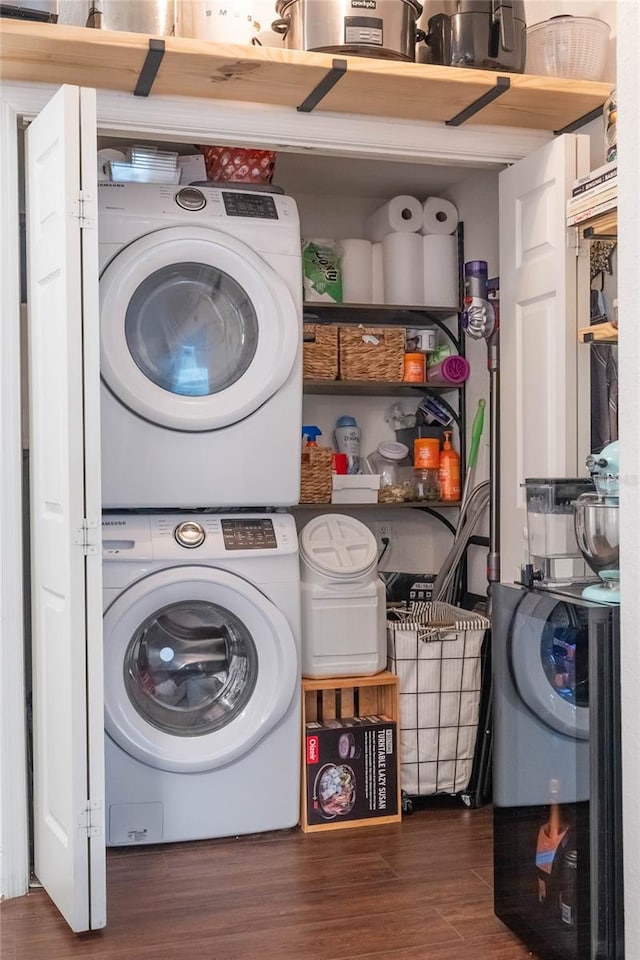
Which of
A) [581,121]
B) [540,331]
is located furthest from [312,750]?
[581,121]

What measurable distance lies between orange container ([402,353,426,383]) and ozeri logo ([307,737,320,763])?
4.94 ft

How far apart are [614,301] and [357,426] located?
1485 mm

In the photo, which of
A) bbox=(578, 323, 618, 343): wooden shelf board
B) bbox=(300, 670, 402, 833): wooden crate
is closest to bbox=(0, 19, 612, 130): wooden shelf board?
bbox=(578, 323, 618, 343): wooden shelf board

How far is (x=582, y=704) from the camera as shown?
205 cm

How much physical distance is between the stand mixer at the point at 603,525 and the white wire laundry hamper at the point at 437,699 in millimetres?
1151

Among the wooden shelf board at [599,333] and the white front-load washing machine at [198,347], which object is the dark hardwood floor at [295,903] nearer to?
the white front-load washing machine at [198,347]

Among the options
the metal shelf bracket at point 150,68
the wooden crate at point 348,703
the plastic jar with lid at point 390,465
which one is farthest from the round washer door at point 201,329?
the plastic jar with lid at point 390,465

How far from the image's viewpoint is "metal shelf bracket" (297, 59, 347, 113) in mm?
2525

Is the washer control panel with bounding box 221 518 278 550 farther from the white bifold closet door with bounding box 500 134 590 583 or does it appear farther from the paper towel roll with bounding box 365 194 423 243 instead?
the paper towel roll with bounding box 365 194 423 243

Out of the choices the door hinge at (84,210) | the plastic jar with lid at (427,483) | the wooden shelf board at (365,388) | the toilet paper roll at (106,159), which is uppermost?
the toilet paper roll at (106,159)

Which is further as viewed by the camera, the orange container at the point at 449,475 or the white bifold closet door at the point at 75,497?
the orange container at the point at 449,475

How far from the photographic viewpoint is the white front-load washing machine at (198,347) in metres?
2.88

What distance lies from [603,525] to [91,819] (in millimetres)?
1342

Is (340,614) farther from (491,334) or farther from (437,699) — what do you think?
(491,334)
